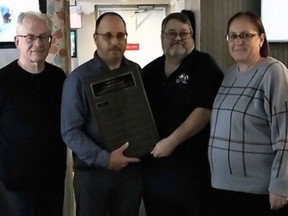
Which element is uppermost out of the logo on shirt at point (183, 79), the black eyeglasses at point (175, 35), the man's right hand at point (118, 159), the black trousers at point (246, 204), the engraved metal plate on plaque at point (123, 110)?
the black eyeglasses at point (175, 35)

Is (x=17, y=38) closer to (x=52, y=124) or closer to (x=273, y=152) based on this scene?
(x=52, y=124)

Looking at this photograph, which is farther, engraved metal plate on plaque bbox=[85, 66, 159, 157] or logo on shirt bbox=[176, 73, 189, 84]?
logo on shirt bbox=[176, 73, 189, 84]

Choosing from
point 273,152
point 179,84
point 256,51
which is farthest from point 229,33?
point 273,152

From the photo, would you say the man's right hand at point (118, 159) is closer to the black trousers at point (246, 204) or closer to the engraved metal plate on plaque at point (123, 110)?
the engraved metal plate on plaque at point (123, 110)

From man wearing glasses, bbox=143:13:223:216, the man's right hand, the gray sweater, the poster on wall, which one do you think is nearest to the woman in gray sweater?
the gray sweater

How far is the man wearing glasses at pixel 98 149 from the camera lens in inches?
83.0

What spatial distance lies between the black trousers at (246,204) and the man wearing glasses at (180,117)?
22 cm

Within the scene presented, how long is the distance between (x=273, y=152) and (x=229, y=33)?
0.57m

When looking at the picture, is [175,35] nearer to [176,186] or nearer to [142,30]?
[176,186]

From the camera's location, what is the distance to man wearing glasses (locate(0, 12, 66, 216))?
2.22m

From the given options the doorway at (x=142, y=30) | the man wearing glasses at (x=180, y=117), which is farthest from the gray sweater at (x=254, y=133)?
the doorway at (x=142, y=30)

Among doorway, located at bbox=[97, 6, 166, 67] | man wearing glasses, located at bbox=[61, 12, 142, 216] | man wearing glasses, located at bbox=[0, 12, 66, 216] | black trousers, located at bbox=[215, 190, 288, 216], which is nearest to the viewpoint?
black trousers, located at bbox=[215, 190, 288, 216]

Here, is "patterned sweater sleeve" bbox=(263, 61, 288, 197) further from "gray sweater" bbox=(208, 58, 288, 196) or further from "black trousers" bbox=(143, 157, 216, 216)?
"black trousers" bbox=(143, 157, 216, 216)

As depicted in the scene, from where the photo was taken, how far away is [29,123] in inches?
87.7
